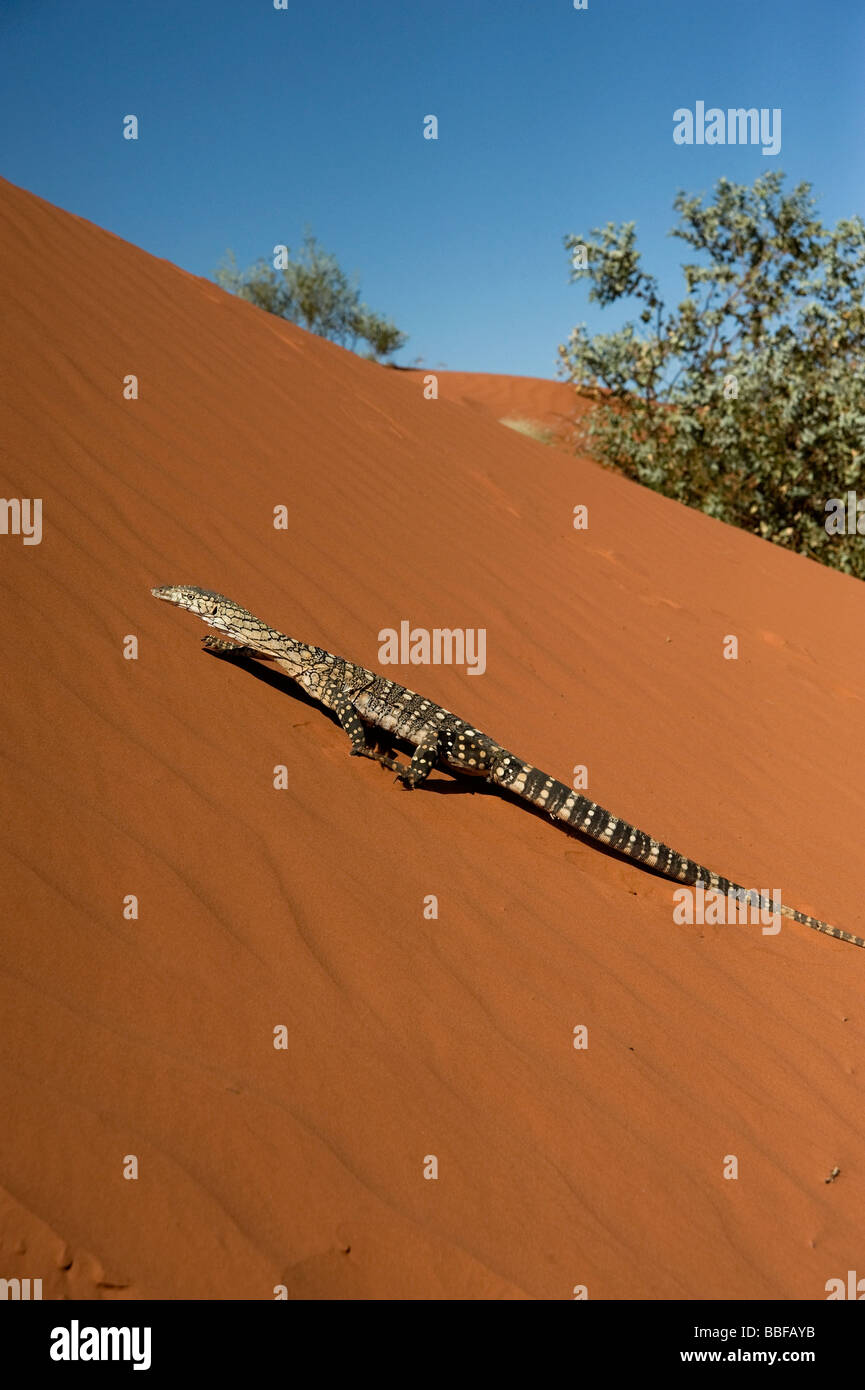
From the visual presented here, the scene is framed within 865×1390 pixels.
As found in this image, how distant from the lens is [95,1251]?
2182mm

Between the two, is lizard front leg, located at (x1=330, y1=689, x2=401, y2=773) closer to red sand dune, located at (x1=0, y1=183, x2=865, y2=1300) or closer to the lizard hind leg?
red sand dune, located at (x1=0, y1=183, x2=865, y2=1300)

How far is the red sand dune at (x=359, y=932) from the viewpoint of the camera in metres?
2.50

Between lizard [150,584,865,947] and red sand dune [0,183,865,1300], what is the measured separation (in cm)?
13

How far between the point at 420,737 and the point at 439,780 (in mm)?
314

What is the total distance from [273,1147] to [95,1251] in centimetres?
53

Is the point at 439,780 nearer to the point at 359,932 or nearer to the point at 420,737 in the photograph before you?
the point at 420,737

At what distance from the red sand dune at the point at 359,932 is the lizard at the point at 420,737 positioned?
0.13m

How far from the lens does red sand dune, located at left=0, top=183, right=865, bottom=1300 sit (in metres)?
2.50

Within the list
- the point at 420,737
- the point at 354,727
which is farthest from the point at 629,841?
the point at 354,727

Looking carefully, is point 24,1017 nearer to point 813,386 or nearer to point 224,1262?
point 224,1262

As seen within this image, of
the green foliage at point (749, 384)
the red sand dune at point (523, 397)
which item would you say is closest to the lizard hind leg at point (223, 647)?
the green foliage at point (749, 384)

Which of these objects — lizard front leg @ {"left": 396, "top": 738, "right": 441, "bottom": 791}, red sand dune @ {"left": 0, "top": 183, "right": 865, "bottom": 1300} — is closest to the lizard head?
red sand dune @ {"left": 0, "top": 183, "right": 865, "bottom": 1300}

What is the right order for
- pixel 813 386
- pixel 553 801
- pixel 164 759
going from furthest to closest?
pixel 813 386 < pixel 553 801 < pixel 164 759
